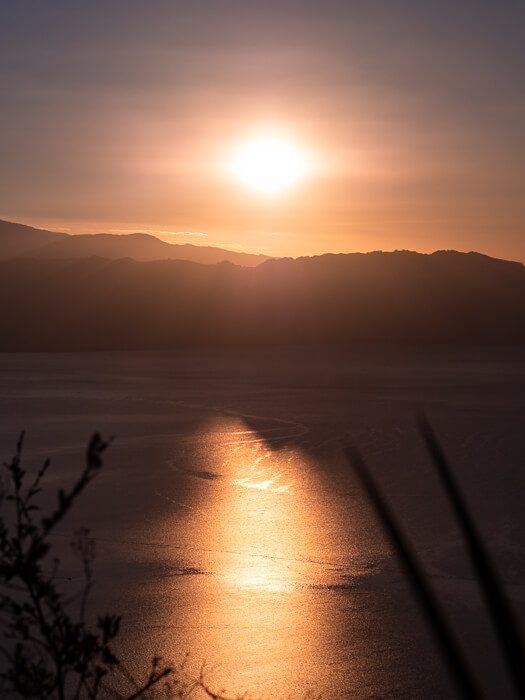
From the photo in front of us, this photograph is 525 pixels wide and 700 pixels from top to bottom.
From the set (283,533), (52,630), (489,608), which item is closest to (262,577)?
(283,533)

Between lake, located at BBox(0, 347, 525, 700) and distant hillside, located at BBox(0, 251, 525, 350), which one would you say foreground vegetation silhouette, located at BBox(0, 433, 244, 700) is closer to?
lake, located at BBox(0, 347, 525, 700)

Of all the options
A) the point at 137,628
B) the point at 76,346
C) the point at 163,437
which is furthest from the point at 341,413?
the point at 76,346

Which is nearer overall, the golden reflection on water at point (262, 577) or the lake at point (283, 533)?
the golden reflection on water at point (262, 577)

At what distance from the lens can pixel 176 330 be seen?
64938mm

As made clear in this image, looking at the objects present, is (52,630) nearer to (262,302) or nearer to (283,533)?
(283,533)

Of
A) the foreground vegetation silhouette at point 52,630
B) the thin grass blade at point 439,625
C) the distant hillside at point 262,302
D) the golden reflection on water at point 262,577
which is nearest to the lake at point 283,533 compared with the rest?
the golden reflection on water at point 262,577

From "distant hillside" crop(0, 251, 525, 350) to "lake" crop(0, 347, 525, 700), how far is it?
136 ft

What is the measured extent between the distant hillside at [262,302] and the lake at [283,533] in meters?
41.5

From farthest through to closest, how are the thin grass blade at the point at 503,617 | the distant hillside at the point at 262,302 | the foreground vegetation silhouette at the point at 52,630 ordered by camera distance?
the distant hillside at the point at 262,302 < the foreground vegetation silhouette at the point at 52,630 < the thin grass blade at the point at 503,617

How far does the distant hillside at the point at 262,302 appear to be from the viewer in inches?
2517

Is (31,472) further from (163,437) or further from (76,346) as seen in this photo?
(76,346)

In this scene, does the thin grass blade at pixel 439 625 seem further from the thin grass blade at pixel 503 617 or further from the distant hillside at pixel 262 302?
the distant hillside at pixel 262 302

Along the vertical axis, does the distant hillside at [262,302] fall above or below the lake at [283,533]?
Result: above

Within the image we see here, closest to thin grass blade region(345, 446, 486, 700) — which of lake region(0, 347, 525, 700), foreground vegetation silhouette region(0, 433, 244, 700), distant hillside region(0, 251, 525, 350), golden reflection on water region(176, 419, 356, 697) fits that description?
foreground vegetation silhouette region(0, 433, 244, 700)
